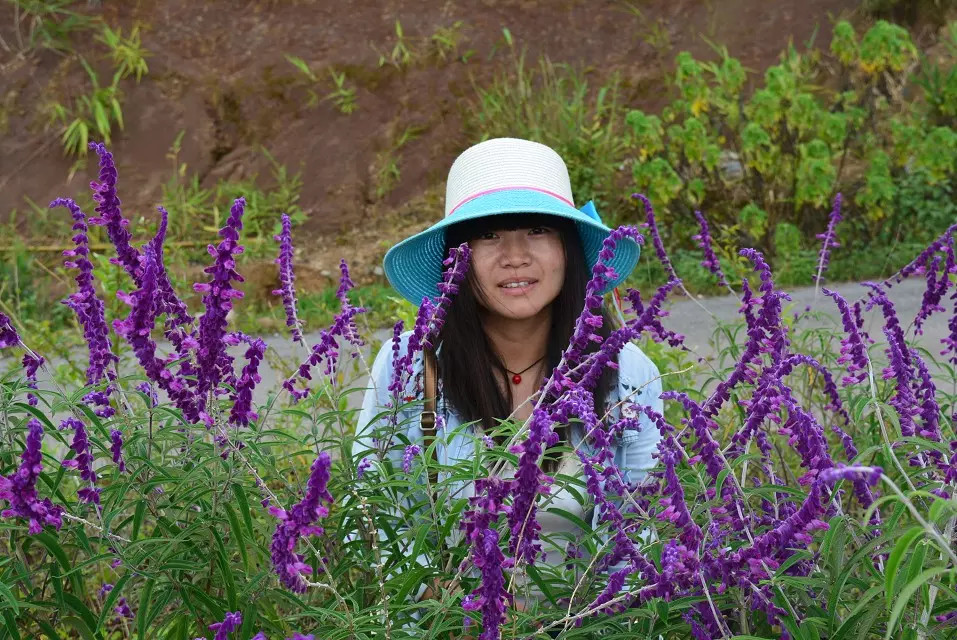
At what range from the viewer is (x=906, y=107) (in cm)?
955

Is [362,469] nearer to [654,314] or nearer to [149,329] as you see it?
[149,329]

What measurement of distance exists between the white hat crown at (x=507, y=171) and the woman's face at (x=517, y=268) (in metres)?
0.12

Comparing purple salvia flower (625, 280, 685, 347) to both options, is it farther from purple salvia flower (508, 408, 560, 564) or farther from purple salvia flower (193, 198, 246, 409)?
purple salvia flower (193, 198, 246, 409)

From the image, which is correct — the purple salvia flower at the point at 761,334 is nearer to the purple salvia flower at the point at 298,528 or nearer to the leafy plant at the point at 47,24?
the purple salvia flower at the point at 298,528

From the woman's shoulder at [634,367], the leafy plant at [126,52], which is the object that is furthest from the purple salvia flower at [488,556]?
the leafy plant at [126,52]

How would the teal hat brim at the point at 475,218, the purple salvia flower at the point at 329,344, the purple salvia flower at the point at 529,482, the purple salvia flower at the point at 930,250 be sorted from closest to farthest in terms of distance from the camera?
the purple salvia flower at the point at 529,482 → the purple salvia flower at the point at 329,344 → the purple salvia flower at the point at 930,250 → the teal hat brim at the point at 475,218

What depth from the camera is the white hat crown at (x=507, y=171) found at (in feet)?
9.65

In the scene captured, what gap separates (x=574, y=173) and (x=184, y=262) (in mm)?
3382

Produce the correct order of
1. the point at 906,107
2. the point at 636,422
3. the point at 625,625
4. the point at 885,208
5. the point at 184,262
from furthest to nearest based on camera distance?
the point at 906,107, the point at 184,262, the point at 885,208, the point at 625,625, the point at 636,422

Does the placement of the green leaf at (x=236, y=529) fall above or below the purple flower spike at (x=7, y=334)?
below

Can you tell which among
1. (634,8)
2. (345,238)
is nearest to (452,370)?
(345,238)

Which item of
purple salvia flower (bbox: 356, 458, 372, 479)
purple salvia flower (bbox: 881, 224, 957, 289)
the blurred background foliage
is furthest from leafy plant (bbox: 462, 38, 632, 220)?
purple salvia flower (bbox: 356, 458, 372, 479)

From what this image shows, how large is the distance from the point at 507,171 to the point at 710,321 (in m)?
4.01

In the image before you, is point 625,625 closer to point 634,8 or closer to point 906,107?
point 906,107
